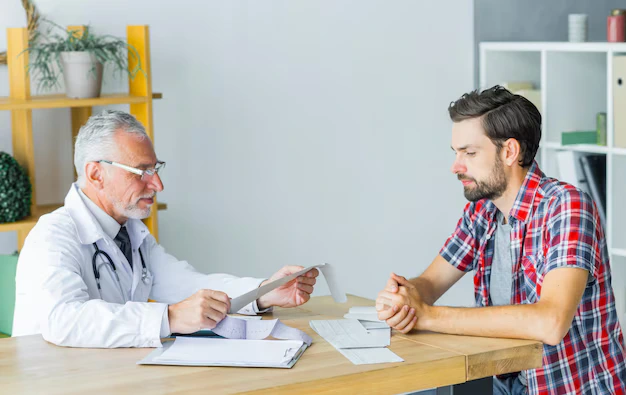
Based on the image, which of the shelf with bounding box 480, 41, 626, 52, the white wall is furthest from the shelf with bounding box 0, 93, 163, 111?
the shelf with bounding box 480, 41, 626, 52

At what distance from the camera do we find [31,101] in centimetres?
302

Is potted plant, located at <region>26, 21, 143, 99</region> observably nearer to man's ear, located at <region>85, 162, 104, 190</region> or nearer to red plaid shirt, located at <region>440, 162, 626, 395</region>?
man's ear, located at <region>85, 162, 104, 190</region>

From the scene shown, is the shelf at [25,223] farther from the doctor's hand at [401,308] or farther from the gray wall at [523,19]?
the gray wall at [523,19]

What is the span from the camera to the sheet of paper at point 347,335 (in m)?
1.95

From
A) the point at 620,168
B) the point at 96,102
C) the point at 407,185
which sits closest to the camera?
the point at 96,102

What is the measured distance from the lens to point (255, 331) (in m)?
2.00

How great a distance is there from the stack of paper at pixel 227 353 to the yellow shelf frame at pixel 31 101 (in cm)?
129

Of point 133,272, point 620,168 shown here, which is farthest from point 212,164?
point 620,168

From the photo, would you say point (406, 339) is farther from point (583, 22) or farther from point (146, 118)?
point (583, 22)

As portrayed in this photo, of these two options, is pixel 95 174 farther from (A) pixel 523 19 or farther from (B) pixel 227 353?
(A) pixel 523 19

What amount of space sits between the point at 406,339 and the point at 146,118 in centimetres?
160

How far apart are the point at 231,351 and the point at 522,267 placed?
0.81 meters

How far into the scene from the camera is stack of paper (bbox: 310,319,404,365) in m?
1.85

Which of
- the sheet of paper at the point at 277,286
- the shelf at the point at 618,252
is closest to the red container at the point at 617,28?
the shelf at the point at 618,252
